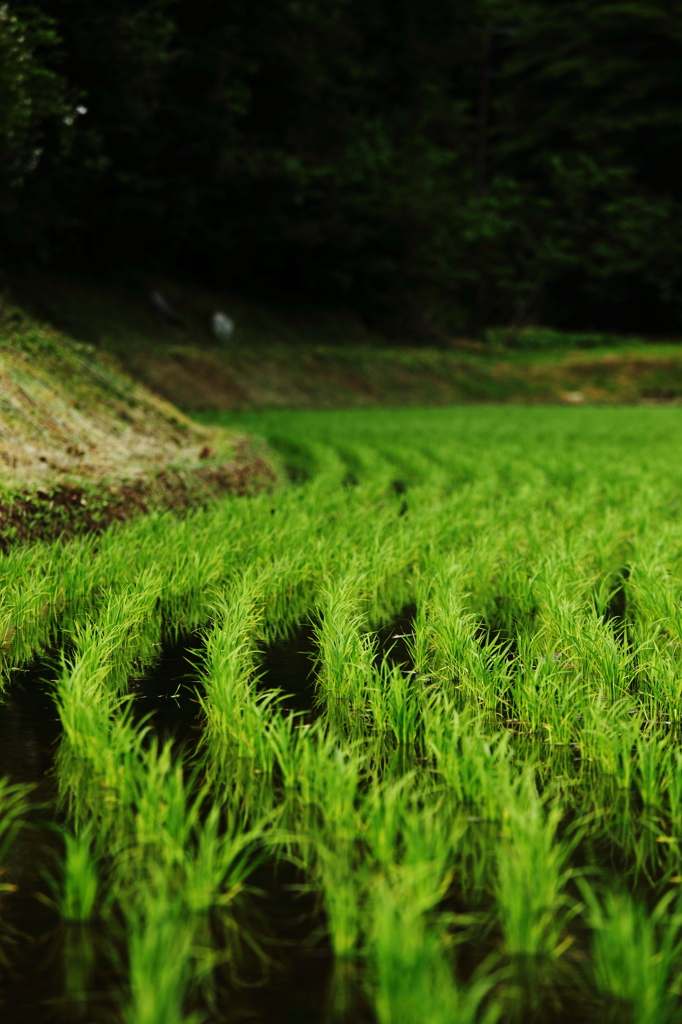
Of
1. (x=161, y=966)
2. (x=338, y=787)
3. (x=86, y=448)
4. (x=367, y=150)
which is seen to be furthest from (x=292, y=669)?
(x=367, y=150)

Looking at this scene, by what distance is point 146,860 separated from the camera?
2.35 metres

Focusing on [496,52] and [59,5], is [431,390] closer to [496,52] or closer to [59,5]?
[59,5]

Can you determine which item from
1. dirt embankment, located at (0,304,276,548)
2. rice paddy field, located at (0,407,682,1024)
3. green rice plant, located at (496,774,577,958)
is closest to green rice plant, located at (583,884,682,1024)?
rice paddy field, located at (0,407,682,1024)

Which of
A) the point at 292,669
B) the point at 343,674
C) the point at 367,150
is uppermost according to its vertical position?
the point at 367,150

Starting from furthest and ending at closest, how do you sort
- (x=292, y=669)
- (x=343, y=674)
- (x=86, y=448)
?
(x=86, y=448)
(x=292, y=669)
(x=343, y=674)

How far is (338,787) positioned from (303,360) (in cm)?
2500

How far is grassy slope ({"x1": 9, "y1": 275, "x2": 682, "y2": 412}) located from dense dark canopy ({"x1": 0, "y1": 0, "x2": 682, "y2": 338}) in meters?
1.38

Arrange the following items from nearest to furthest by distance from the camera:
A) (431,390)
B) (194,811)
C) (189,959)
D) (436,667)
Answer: (189,959)
(194,811)
(436,667)
(431,390)

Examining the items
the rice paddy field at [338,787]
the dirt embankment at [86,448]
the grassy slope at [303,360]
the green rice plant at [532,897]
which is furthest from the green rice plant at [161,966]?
the grassy slope at [303,360]

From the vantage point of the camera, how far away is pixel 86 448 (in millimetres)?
9180

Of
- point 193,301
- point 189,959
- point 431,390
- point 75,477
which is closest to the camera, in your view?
point 189,959

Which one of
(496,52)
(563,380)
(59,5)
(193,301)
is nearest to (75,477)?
(59,5)

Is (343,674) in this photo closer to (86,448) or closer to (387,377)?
(86,448)

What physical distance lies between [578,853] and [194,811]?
41.4 inches
